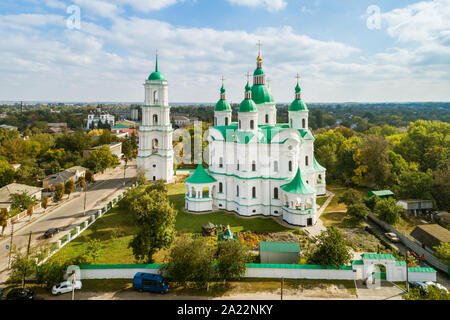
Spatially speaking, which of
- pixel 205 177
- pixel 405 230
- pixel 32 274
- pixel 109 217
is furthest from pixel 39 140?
pixel 405 230

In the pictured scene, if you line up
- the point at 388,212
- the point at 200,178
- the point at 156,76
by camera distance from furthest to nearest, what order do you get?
1. the point at 156,76
2. the point at 200,178
3. the point at 388,212

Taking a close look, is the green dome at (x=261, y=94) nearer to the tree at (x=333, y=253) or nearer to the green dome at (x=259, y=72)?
the green dome at (x=259, y=72)

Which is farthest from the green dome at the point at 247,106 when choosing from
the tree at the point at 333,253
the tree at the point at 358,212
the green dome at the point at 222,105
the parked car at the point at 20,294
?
the parked car at the point at 20,294

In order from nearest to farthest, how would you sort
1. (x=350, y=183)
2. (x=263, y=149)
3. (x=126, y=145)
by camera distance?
(x=263, y=149), (x=350, y=183), (x=126, y=145)

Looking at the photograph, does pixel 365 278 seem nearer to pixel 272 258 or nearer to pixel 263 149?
pixel 272 258

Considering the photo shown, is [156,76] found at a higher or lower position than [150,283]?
higher

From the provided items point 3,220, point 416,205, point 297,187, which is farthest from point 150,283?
point 416,205

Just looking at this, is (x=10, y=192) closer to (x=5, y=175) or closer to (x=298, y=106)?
(x=5, y=175)
